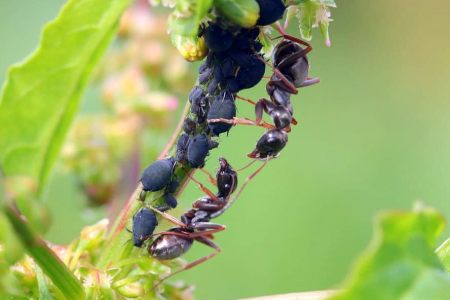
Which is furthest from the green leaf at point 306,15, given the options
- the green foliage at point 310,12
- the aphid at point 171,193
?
the aphid at point 171,193

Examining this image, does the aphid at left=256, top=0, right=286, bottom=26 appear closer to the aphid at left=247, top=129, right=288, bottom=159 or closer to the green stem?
the green stem

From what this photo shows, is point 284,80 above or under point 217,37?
under

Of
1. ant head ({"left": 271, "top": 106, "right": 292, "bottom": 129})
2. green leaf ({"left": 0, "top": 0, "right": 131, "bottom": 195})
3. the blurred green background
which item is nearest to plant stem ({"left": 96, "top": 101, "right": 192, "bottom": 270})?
green leaf ({"left": 0, "top": 0, "right": 131, "bottom": 195})

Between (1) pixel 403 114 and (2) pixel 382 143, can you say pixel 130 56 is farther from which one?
(1) pixel 403 114

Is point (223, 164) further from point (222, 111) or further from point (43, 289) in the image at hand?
point (43, 289)

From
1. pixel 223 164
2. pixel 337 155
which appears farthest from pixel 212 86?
pixel 337 155
